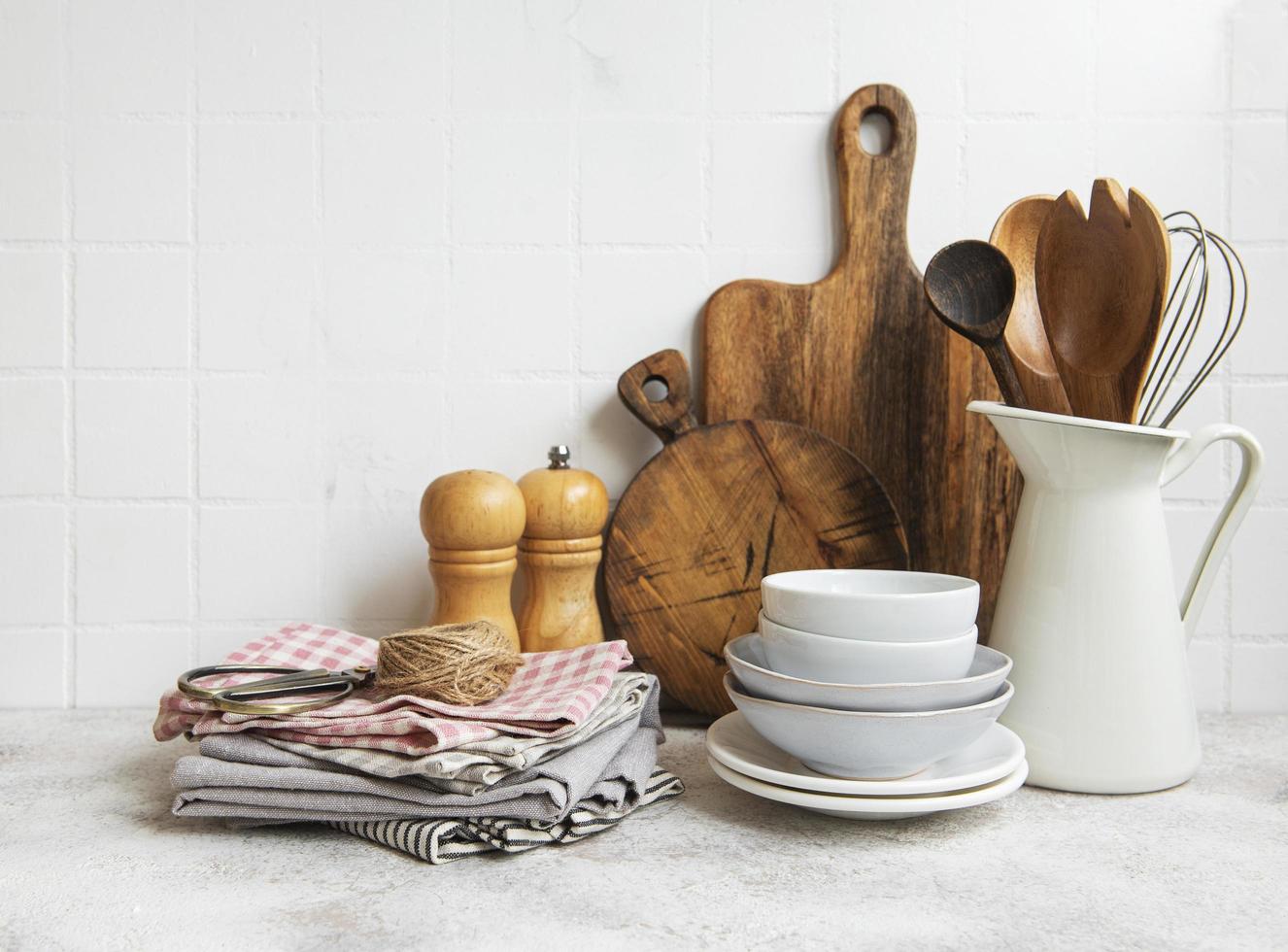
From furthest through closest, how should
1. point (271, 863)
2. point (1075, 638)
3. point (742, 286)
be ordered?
point (742, 286) < point (1075, 638) < point (271, 863)

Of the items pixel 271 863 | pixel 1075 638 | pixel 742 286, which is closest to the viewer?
pixel 271 863

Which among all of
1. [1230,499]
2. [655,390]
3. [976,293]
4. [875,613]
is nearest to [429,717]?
[875,613]

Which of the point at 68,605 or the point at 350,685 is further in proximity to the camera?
the point at 68,605

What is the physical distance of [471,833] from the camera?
0.62 metres

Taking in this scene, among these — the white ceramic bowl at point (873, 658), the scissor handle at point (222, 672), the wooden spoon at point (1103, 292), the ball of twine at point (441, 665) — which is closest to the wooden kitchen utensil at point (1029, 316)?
the wooden spoon at point (1103, 292)

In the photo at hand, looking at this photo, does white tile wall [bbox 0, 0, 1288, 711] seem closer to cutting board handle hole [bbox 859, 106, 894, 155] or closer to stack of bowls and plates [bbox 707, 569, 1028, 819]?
cutting board handle hole [bbox 859, 106, 894, 155]

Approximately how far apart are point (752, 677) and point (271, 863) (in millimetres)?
312

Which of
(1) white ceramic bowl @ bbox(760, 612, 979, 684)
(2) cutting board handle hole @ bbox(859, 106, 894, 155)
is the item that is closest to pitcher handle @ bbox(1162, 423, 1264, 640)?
(1) white ceramic bowl @ bbox(760, 612, 979, 684)

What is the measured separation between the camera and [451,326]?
933 mm

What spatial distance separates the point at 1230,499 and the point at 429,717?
604 millimetres

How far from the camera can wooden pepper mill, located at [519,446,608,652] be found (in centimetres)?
85

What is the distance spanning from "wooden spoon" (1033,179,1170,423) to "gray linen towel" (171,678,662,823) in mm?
449

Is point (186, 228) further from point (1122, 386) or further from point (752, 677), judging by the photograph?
point (1122, 386)

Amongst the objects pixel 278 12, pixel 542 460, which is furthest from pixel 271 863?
pixel 278 12
